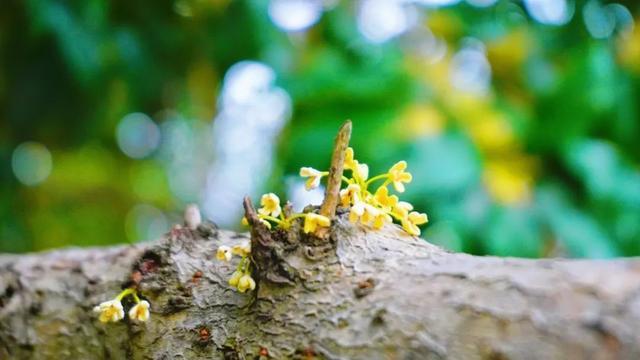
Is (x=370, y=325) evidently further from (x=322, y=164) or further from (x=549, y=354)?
(x=322, y=164)

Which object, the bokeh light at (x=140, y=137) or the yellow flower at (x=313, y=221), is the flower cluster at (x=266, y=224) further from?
the bokeh light at (x=140, y=137)

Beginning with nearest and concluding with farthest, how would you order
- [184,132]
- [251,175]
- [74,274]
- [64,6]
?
[74,274]
[64,6]
[251,175]
[184,132]

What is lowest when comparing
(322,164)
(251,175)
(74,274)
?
(74,274)

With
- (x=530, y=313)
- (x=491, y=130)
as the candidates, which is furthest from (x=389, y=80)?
(x=530, y=313)

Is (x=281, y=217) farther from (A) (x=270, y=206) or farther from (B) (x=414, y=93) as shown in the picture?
(B) (x=414, y=93)

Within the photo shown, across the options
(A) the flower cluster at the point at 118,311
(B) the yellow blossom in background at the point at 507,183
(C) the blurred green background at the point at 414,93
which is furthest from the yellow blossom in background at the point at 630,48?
(A) the flower cluster at the point at 118,311

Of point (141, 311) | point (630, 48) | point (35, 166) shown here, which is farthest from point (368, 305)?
point (35, 166)
